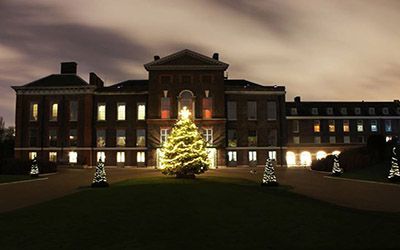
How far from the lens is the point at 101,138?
57.7 m

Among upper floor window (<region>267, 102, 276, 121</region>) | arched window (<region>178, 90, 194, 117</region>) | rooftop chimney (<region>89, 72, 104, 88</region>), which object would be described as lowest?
upper floor window (<region>267, 102, 276, 121</region>)

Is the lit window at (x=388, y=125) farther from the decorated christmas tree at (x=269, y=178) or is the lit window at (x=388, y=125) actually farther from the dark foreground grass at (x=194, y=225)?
the dark foreground grass at (x=194, y=225)

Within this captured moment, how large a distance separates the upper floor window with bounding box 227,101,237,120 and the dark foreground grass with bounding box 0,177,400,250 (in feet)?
132

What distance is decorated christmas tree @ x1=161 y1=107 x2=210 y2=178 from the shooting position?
31.0 meters

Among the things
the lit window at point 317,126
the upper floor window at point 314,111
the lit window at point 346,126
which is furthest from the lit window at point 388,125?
the upper floor window at point 314,111

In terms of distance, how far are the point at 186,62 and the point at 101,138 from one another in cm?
1766

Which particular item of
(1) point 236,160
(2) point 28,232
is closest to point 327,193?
(2) point 28,232

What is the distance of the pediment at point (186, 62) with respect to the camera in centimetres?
5422

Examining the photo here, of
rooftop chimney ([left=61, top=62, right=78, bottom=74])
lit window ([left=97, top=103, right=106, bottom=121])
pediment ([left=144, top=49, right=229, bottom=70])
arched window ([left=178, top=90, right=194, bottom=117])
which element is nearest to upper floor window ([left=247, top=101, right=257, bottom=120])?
pediment ([left=144, top=49, right=229, bottom=70])

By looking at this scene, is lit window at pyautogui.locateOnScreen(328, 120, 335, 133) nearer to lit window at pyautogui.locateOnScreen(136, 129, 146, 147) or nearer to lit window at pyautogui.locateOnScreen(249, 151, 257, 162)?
lit window at pyautogui.locateOnScreen(249, 151, 257, 162)

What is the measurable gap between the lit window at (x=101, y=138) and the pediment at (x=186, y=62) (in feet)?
40.8

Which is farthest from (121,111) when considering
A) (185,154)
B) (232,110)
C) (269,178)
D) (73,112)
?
(269,178)

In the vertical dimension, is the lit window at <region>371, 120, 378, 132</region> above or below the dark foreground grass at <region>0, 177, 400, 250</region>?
above

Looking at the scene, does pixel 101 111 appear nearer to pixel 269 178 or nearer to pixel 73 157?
pixel 73 157
